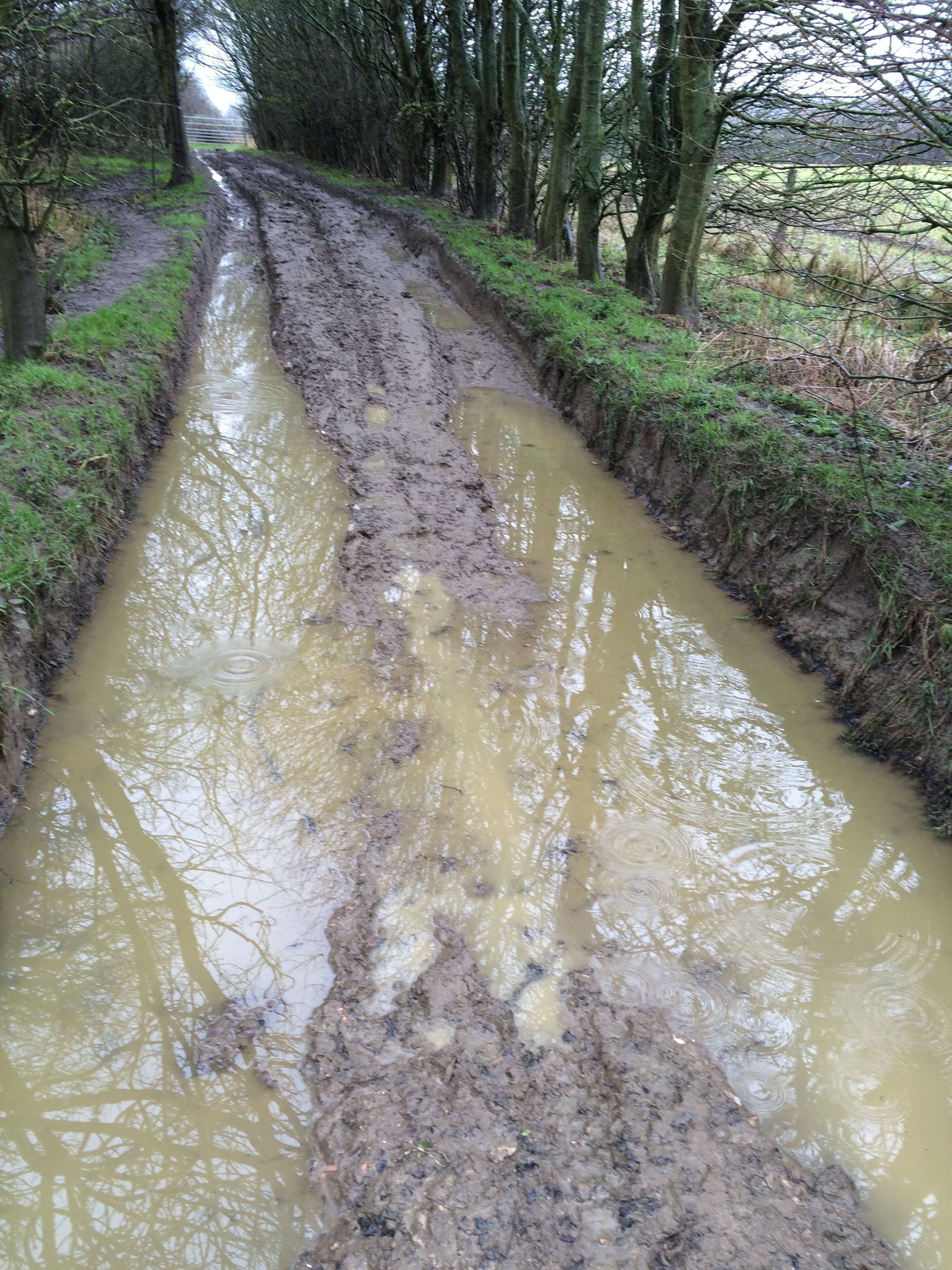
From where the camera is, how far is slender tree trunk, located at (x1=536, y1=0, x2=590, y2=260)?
434 inches

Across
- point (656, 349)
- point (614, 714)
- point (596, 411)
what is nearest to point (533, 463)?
point (596, 411)

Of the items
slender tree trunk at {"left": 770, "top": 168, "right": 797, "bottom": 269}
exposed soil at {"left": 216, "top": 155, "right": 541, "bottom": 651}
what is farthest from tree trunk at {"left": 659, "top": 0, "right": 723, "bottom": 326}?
exposed soil at {"left": 216, "top": 155, "right": 541, "bottom": 651}

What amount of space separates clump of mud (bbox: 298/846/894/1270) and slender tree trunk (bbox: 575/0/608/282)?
10.7 meters

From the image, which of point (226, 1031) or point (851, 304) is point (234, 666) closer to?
point (226, 1031)

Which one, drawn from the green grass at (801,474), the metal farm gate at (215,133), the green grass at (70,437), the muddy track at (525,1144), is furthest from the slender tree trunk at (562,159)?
the metal farm gate at (215,133)

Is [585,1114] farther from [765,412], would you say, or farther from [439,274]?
[439,274]

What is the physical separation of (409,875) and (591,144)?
10.4m

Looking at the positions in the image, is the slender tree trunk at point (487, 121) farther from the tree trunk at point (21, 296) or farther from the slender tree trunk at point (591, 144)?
the tree trunk at point (21, 296)

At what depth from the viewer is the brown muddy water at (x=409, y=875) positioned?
2664mm

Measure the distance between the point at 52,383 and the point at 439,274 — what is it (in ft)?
28.5

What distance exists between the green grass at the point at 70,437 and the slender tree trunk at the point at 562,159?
6.33 metres

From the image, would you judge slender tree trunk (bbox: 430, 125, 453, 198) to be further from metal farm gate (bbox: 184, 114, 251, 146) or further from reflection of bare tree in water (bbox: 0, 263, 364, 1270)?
metal farm gate (bbox: 184, 114, 251, 146)

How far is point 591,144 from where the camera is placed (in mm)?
10555

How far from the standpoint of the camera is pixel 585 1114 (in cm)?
272
